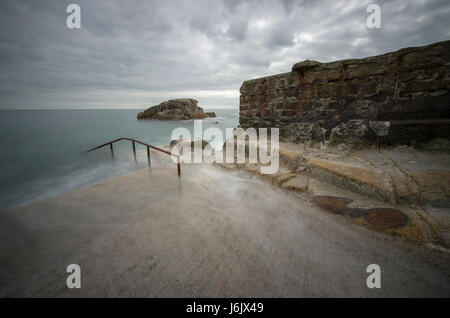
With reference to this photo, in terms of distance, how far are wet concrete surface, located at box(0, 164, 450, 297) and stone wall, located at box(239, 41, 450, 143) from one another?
2.32 metres

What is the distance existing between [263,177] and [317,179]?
1193mm

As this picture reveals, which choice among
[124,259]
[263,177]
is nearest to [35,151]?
[124,259]

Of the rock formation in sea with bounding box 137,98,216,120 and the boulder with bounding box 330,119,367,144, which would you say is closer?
the boulder with bounding box 330,119,367,144

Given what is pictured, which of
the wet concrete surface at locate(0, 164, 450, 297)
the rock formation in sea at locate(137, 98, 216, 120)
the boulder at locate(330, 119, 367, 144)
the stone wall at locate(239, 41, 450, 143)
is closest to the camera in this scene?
the wet concrete surface at locate(0, 164, 450, 297)

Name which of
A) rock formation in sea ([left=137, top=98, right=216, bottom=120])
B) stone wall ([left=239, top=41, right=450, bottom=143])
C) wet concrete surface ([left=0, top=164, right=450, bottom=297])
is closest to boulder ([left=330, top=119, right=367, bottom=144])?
stone wall ([left=239, top=41, right=450, bottom=143])

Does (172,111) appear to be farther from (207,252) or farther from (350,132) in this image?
(207,252)

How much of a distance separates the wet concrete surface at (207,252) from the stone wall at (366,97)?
2.32 metres

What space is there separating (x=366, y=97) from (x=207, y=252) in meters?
4.53

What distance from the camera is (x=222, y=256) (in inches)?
77.5

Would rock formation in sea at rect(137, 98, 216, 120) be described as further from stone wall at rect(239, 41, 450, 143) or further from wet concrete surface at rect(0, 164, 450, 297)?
wet concrete surface at rect(0, 164, 450, 297)

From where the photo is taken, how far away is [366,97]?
3.62m

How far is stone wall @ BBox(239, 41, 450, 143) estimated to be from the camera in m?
2.94

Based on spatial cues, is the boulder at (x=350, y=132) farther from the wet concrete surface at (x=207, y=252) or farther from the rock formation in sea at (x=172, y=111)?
the rock formation in sea at (x=172, y=111)

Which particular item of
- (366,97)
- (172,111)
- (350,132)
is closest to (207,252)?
(350,132)
